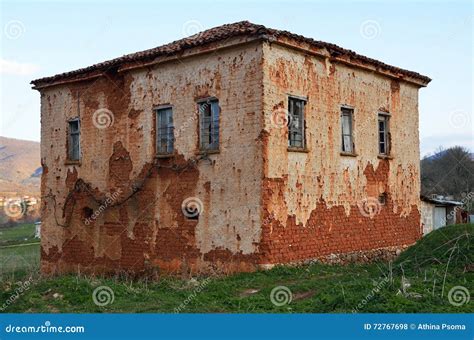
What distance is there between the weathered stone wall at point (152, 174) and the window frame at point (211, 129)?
0.13m

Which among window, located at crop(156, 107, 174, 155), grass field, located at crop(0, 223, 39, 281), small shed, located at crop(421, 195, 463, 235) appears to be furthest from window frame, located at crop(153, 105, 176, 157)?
small shed, located at crop(421, 195, 463, 235)

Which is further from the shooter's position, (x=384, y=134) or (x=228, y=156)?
(x=384, y=134)

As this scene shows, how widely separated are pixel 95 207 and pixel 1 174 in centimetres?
13063

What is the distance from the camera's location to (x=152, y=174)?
47.9 ft

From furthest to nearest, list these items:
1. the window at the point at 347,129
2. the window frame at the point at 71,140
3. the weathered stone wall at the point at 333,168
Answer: the window frame at the point at 71,140, the window at the point at 347,129, the weathered stone wall at the point at 333,168

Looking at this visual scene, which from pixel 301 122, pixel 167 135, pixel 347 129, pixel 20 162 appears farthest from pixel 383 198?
pixel 20 162

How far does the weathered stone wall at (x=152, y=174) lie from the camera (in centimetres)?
1276

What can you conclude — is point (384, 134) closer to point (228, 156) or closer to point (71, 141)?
point (228, 156)

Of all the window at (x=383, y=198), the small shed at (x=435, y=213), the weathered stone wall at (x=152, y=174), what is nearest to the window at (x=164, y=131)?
the weathered stone wall at (x=152, y=174)

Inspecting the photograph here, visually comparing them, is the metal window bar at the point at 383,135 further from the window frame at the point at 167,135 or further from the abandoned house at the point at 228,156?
the window frame at the point at 167,135

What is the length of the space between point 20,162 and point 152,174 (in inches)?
5605

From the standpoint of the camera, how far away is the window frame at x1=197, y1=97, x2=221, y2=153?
527 inches

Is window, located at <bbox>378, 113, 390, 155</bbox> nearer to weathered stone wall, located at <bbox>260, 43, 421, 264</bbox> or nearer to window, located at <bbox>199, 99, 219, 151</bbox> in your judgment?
weathered stone wall, located at <bbox>260, 43, 421, 264</bbox>

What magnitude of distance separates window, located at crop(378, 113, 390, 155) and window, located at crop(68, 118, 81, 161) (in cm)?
880
